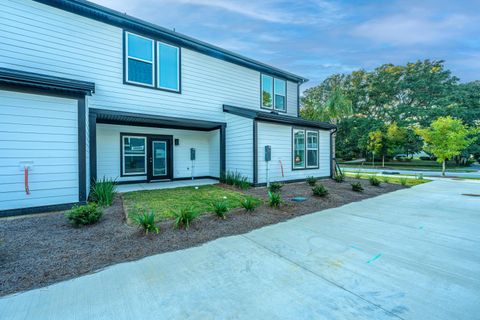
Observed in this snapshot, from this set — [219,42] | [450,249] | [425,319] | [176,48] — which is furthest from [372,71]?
[425,319]

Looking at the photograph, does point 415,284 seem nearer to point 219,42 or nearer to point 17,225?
point 17,225

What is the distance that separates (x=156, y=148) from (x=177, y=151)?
3.26ft

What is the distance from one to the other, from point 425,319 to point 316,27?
12.4 metres

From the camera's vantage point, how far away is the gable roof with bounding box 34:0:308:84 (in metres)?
6.81

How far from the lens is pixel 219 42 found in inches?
428

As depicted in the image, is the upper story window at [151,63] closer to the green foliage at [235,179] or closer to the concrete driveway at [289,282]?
the green foliage at [235,179]

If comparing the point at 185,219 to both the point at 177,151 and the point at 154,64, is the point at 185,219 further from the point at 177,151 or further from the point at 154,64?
the point at 177,151

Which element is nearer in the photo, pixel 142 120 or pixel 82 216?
pixel 82 216

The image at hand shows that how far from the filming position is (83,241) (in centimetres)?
372

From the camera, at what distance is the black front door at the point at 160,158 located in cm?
1014

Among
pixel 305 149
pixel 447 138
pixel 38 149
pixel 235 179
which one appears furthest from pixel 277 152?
pixel 447 138

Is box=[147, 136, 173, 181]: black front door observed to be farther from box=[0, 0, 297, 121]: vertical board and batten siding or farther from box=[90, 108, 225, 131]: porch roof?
box=[0, 0, 297, 121]: vertical board and batten siding

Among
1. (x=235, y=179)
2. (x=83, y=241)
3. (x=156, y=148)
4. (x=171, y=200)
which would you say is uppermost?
(x=156, y=148)

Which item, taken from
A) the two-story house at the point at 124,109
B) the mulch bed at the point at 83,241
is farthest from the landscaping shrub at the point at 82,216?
the two-story house at the point at 124,109
